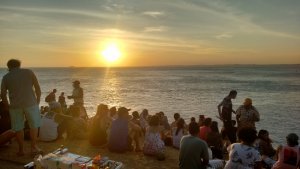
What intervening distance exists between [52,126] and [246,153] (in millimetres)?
7240

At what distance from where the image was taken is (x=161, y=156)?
9625 mm

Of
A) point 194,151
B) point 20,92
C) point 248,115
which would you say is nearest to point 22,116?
point 20,92

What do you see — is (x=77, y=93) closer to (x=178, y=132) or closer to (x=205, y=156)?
(x=178, y=132)

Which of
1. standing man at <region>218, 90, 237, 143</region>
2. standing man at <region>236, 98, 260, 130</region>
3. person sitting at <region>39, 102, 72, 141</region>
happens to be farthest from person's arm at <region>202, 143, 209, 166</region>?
→ standing man at <region>218, 90, 237, 143</region>

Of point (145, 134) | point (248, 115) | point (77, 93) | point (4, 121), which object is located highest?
point (77, 93)

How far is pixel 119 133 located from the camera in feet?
33.1

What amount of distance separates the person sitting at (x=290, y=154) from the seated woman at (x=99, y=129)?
533 centimetres

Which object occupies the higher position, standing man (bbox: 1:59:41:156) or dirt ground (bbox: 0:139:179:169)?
standing man (bbox: 1:59:41:156)

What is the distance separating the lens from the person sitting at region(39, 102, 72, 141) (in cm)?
1084

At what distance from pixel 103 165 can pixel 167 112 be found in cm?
2505

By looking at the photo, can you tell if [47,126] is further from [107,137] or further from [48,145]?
[107,137]

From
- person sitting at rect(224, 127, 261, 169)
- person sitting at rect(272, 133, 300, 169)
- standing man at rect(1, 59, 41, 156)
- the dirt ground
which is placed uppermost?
standing man at rect(1, 59, 41, 156)

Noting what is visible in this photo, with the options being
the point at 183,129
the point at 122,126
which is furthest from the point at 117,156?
the point at 183,129

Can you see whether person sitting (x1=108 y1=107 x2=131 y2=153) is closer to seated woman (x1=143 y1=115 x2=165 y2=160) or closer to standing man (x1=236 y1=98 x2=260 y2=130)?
seated woman (x1=143 y1=115 x2=165 y2=160)
